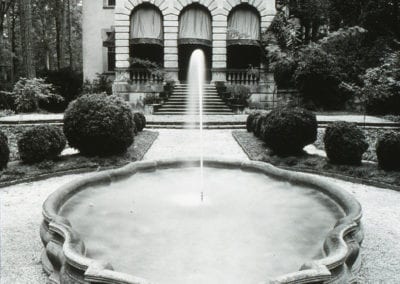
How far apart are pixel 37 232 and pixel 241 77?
21.6 m

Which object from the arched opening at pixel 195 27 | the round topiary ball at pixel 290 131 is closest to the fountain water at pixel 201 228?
the round topiary ball at pixel 290 131

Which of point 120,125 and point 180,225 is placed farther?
point 120,125

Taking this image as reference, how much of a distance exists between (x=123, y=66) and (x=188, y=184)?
67.2 feet

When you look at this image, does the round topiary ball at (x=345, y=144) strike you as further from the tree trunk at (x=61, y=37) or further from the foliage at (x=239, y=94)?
the tree trunk at (x=61, y=37)

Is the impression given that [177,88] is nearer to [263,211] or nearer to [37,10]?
[263,211]

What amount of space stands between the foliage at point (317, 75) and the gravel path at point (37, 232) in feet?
50.4

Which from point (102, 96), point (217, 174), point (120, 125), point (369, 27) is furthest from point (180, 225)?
point (369, 27)

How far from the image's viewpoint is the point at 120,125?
37.7 feet

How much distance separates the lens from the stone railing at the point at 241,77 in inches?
1049

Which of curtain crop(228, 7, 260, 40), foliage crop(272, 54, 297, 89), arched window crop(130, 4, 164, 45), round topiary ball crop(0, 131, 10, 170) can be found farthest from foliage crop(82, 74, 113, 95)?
round topiary ball crop(0, 131, 10, 170)

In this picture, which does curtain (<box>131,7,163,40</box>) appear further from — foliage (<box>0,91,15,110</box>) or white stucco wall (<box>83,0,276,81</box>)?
foliage (<box>0,91,15,110</box>)

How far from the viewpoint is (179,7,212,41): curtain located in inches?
1100

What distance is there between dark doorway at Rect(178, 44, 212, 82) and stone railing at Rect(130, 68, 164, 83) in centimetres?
374

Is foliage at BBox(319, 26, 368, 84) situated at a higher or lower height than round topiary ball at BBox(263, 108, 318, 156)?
higher
